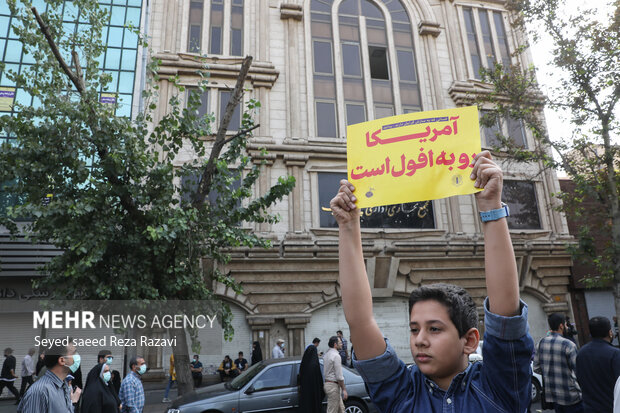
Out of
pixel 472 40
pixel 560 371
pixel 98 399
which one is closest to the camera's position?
pixel 560 371

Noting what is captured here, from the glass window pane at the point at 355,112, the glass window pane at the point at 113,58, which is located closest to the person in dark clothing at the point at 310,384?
the glass window pane at the point at 355,112

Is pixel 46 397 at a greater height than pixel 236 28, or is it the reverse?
pixel 236 28

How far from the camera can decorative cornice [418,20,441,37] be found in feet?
60.4

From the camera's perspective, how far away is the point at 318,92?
16953mm

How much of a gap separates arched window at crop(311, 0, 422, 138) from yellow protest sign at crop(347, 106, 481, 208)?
14.5m

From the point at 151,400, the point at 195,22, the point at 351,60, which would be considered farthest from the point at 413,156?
the point at 195,22

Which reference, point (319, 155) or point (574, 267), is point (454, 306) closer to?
point (319, 155)

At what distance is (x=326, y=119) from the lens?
16797mm

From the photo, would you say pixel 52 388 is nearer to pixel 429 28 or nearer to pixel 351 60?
pixel 351 60

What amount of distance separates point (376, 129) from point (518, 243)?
641 inches

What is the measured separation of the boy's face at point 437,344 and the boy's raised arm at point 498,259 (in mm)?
198

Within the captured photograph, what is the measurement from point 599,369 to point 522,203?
14.6 meters

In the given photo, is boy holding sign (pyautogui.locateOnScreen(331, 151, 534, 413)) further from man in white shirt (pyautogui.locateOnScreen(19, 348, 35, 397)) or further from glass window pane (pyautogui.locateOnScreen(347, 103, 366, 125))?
glass window pane (pyautogui.locateOnScreen(347, 103, 366, 125))

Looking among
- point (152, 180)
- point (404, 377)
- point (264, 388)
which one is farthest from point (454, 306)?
point (152, 180)
